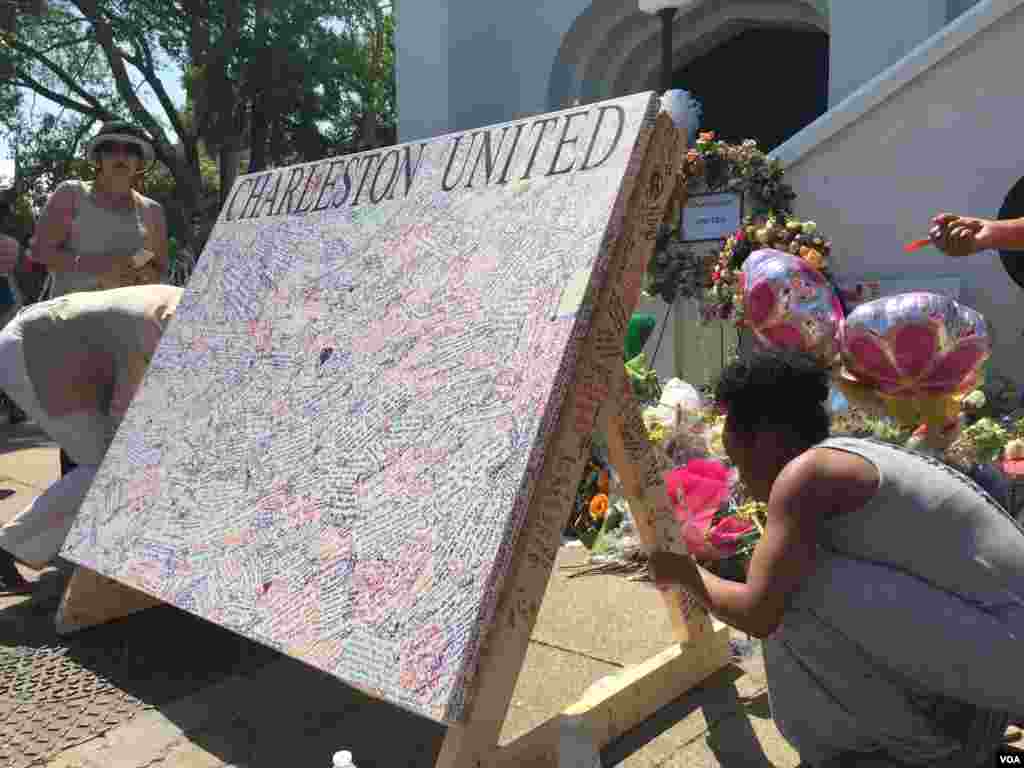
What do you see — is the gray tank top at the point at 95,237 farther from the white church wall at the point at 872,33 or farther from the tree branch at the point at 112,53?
the tree branch at the point at 112,53

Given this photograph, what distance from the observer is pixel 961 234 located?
88.6 inches

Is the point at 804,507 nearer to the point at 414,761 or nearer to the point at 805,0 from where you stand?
the point at 414,761

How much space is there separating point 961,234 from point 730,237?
2.67m

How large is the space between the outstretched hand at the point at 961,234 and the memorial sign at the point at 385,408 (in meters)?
0.98

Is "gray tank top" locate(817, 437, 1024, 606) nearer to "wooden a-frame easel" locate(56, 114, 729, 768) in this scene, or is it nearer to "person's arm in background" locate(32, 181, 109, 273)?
"wooden a-frame easel" locate(56, 114, 729, 768)

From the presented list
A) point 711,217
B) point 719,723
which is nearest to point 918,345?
point 719,723

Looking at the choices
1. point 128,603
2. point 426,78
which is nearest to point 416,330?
point 128,603

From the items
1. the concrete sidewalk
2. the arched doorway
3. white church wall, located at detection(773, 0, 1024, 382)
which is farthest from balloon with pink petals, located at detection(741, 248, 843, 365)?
the arched doorway

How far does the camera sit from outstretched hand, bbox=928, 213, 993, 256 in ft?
7.29

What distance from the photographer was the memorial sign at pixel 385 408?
5.27 feet

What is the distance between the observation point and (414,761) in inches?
80.3

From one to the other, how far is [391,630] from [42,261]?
279 cm

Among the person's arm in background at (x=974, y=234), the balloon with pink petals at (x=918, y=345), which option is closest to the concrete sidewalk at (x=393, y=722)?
the balloon with pink petals at (x=918, y=345)

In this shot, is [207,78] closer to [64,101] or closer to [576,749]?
[64,101]
